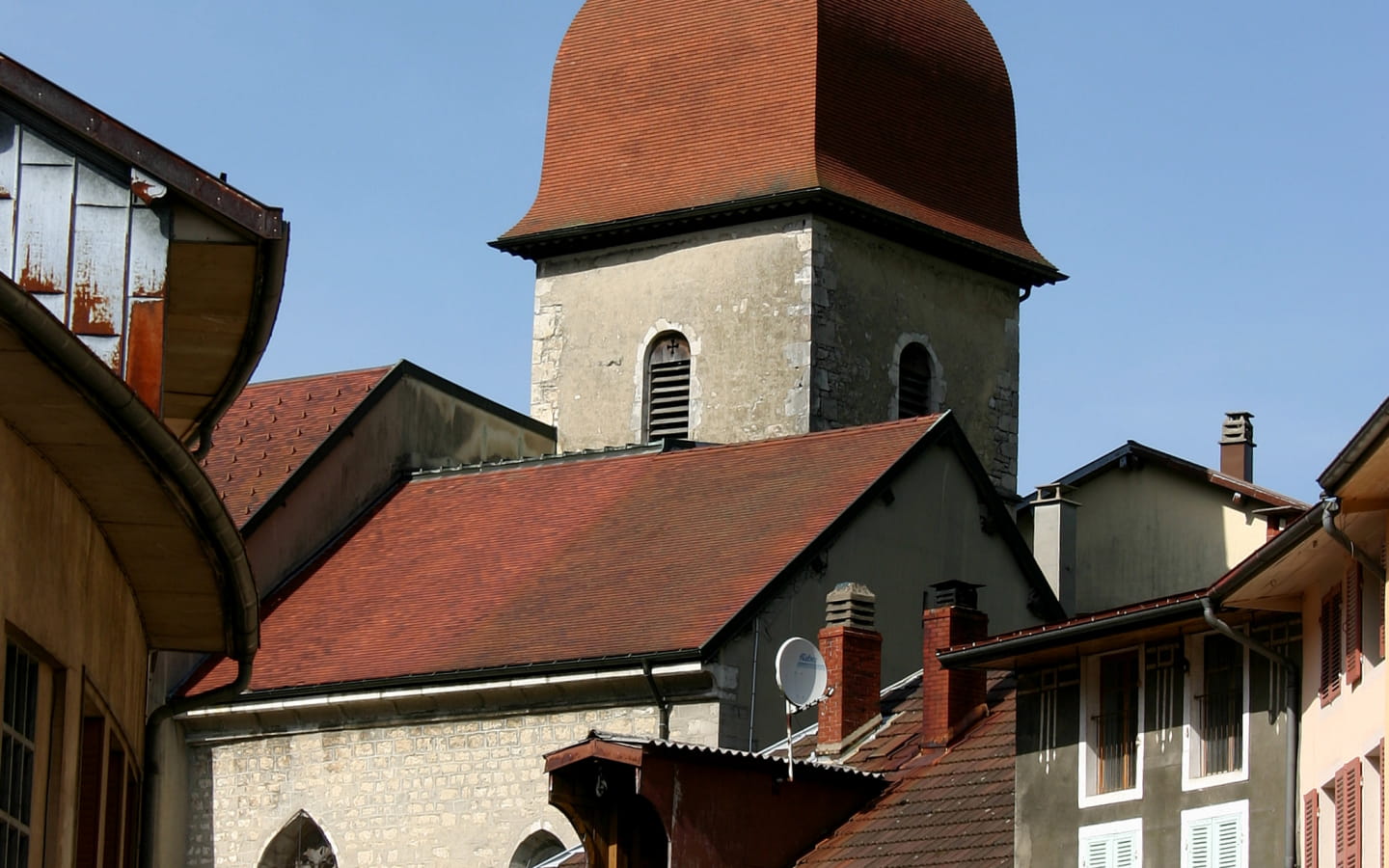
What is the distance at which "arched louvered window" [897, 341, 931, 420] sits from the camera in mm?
36219

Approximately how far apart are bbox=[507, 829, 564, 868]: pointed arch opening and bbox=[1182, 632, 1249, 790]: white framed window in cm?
1180

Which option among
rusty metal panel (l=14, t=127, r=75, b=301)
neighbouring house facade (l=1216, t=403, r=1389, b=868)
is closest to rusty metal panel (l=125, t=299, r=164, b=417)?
rusty metal panel (l=14, t=127, r=75, b=301)

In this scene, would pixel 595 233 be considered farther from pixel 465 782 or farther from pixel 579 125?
pixel 465 782

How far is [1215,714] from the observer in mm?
17078

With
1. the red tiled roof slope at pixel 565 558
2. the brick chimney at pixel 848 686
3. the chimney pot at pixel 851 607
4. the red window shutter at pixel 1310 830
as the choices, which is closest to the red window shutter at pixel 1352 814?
the red window shutter at pixel 1310 830

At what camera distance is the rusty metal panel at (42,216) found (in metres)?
13.8

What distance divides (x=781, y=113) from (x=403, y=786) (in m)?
10.9

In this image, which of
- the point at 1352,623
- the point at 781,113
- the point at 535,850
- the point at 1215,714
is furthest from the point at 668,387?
the point at 1352,623

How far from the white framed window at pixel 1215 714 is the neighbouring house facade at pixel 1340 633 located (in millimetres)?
666

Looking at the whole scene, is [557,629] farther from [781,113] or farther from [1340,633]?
[1340,633]

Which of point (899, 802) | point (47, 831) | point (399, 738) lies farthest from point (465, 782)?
point (47, 831)

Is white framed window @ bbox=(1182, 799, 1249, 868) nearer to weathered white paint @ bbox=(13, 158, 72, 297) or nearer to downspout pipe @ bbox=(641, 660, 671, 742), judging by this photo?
weathered white paint @ bbox=(13, 158, 72, 297)

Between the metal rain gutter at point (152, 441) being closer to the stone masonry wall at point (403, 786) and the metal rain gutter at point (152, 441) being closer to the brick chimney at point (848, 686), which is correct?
the brick chimney at point (848, 686)

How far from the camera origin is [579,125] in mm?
38438
